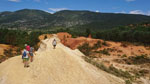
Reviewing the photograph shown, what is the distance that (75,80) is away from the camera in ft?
36.3

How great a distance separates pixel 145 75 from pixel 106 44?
79.2ft

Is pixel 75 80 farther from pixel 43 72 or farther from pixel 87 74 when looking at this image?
pixel 43 72

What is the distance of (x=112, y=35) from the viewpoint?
227 feet

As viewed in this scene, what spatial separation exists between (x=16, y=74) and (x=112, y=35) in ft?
214

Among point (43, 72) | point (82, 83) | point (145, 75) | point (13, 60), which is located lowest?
point (145, 75)

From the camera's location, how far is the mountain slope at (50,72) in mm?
9734

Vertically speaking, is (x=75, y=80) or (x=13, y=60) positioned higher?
(x=13, y=60)

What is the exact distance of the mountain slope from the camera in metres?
9.73

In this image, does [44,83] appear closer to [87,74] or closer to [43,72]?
[43,72]

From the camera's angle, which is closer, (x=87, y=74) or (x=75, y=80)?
(x=75, y=80)

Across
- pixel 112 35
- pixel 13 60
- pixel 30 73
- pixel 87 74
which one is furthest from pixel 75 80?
pixel 112 35

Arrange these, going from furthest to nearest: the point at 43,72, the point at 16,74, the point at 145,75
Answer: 1. the point at 145,75
2. the point at 43,72
3. the point at 16,74

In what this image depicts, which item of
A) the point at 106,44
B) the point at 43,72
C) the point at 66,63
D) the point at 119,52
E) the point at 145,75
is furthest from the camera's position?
the point at 106,44

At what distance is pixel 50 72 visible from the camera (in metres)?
11.2
